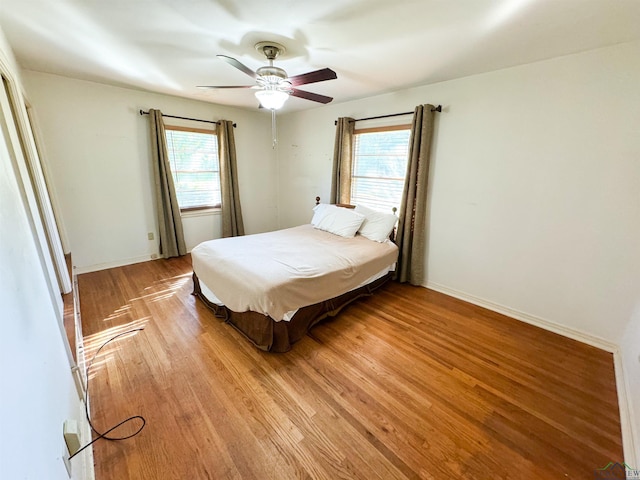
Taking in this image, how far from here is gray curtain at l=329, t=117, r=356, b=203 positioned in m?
3.62

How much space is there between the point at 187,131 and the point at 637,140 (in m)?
4.76

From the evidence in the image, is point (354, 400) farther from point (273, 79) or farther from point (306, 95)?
point (306, 95)

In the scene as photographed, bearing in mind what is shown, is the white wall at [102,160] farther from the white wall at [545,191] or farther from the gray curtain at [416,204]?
the white wall at [545,191]

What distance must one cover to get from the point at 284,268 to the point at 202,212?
2.67 metres

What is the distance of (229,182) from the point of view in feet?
14.1

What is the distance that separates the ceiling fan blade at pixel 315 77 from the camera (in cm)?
180

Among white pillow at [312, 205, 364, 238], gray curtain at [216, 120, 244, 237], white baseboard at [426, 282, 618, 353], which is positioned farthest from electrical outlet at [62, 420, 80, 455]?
gray curtain at [216, 120, 244, 237]

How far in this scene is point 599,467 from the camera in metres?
1.30

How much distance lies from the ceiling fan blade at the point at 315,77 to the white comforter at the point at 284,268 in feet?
4.78

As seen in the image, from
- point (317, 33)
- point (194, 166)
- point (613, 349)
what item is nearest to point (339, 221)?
point (317, 33)

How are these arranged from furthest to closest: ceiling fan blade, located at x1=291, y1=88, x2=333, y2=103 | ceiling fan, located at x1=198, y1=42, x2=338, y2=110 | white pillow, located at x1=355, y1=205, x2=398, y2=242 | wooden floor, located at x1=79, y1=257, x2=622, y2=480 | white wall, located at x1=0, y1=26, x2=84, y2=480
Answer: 1. white pillow, located at x1=355, y1=205, x2=398, y2=242
2. ceiling fan blade, located at x1=291, y1=88, x2=333, y2=103
3. ceiling fan, located at x1=198, y1=42, x2=338, y2=110
4. wooden floor, located at x1=79, y1=257, x2=622, y2=480
5. white wall, located at x1=0, y1=26, x2=84, y2=480

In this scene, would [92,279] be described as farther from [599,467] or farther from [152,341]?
[599,467]

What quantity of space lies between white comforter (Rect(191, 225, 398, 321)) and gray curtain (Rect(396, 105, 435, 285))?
0.75 feet

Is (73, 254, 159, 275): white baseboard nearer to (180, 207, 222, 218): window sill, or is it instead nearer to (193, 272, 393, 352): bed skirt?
(180, 207, 222, 218): window sill
